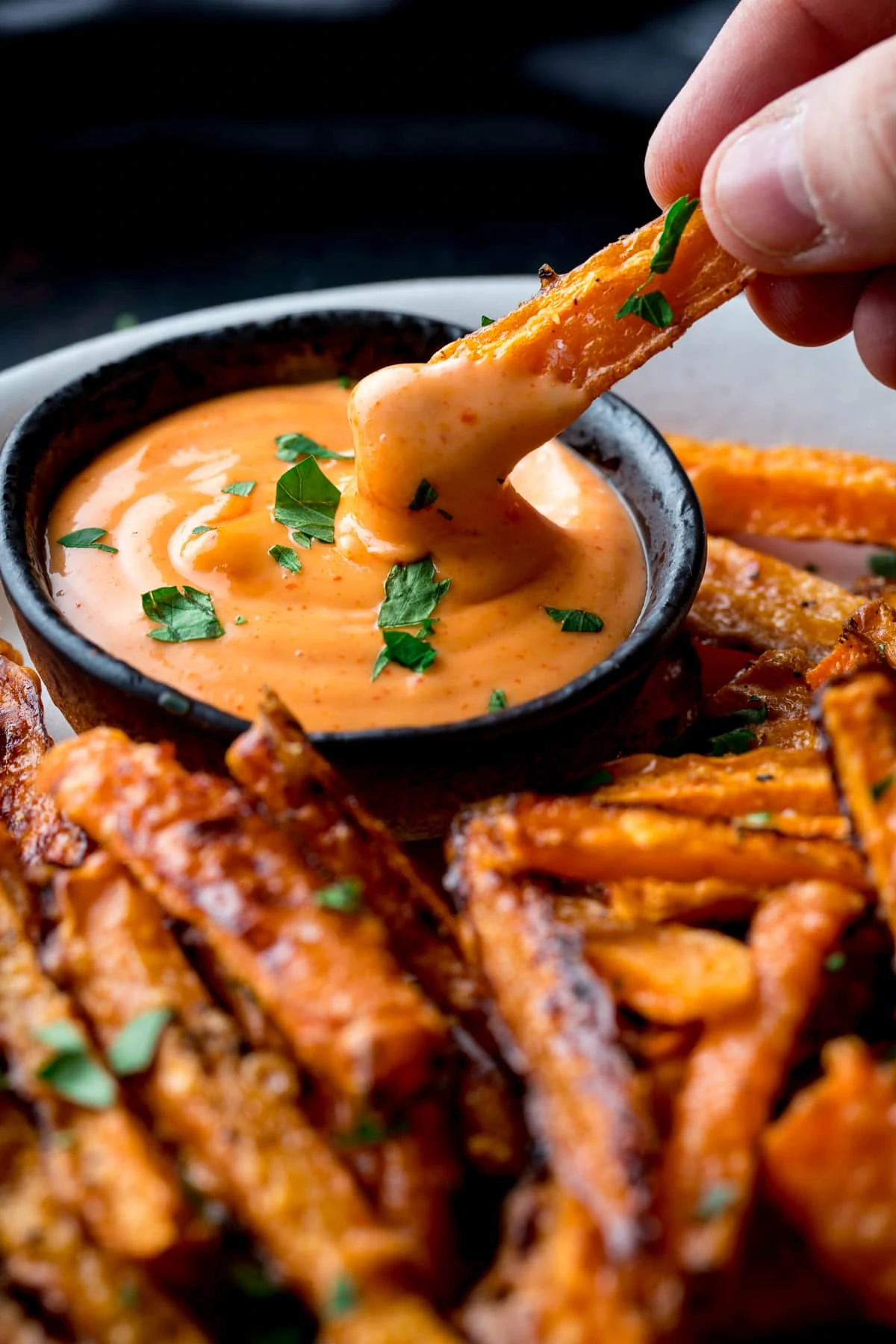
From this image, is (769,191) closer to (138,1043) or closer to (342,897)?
(342,897)

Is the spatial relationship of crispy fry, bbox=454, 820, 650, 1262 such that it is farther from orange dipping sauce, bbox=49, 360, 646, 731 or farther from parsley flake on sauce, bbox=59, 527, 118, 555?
parsley flake on sauce, bbox=59, 527, 118, 555

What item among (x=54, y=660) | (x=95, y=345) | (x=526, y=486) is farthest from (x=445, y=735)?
(x=95, y=345)

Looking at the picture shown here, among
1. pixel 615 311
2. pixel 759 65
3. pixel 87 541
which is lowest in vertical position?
pixel 87 541

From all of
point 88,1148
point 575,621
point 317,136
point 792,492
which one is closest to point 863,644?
point 575,621

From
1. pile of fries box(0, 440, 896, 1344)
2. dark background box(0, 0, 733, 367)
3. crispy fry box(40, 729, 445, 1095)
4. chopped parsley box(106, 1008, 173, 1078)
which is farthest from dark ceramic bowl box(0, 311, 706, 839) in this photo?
dark background box(0, 0, 733, 367)

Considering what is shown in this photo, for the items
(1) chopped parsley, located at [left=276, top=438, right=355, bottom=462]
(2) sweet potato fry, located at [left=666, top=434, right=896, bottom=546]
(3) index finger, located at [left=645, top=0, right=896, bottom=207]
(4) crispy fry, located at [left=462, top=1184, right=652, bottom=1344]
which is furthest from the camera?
(2) sweet potato fry, located at [left=666, top=434, right=896, bottom=546]

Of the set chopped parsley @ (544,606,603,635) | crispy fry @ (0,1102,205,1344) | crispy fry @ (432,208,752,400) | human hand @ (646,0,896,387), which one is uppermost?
human hand @ (646,0,896,387)
